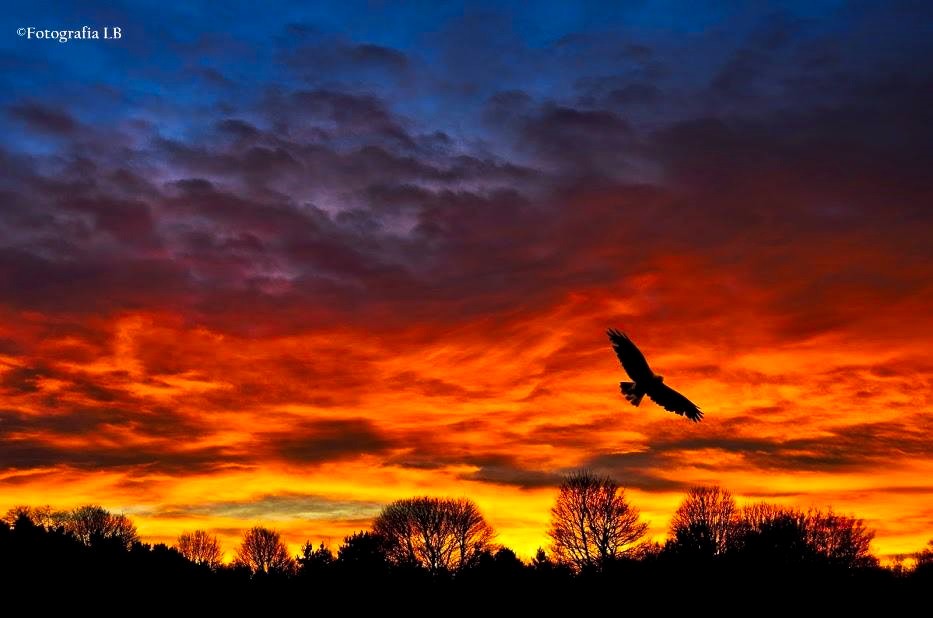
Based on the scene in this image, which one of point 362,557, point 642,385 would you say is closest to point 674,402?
point 642,385

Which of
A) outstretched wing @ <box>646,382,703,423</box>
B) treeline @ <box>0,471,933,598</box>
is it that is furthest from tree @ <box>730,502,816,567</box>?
outstretched wing @ <box>646,382,703,423</box>

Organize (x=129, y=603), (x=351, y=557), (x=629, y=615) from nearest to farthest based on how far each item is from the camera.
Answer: (x=129, y=603)
(x=629, y=615)
(x=351, y=557)

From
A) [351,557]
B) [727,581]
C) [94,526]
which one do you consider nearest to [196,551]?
[94,526]

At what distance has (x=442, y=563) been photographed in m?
92.3

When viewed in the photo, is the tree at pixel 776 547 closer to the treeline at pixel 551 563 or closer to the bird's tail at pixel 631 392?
the treeline at pixel 551 563

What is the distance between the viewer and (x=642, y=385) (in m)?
22.7

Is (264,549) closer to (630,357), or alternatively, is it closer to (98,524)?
(98,524)

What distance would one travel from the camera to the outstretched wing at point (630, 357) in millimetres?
21859

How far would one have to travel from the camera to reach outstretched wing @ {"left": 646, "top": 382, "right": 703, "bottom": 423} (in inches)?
898

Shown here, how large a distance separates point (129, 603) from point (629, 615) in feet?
84.8

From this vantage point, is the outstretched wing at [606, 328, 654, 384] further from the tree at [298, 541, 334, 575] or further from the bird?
the tree at [298, 541, 334, 575]

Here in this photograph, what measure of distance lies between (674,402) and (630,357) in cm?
191

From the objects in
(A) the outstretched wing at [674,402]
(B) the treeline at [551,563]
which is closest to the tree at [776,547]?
(B) the treeline at [551,563]

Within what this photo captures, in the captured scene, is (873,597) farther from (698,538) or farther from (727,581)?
(698,538)
